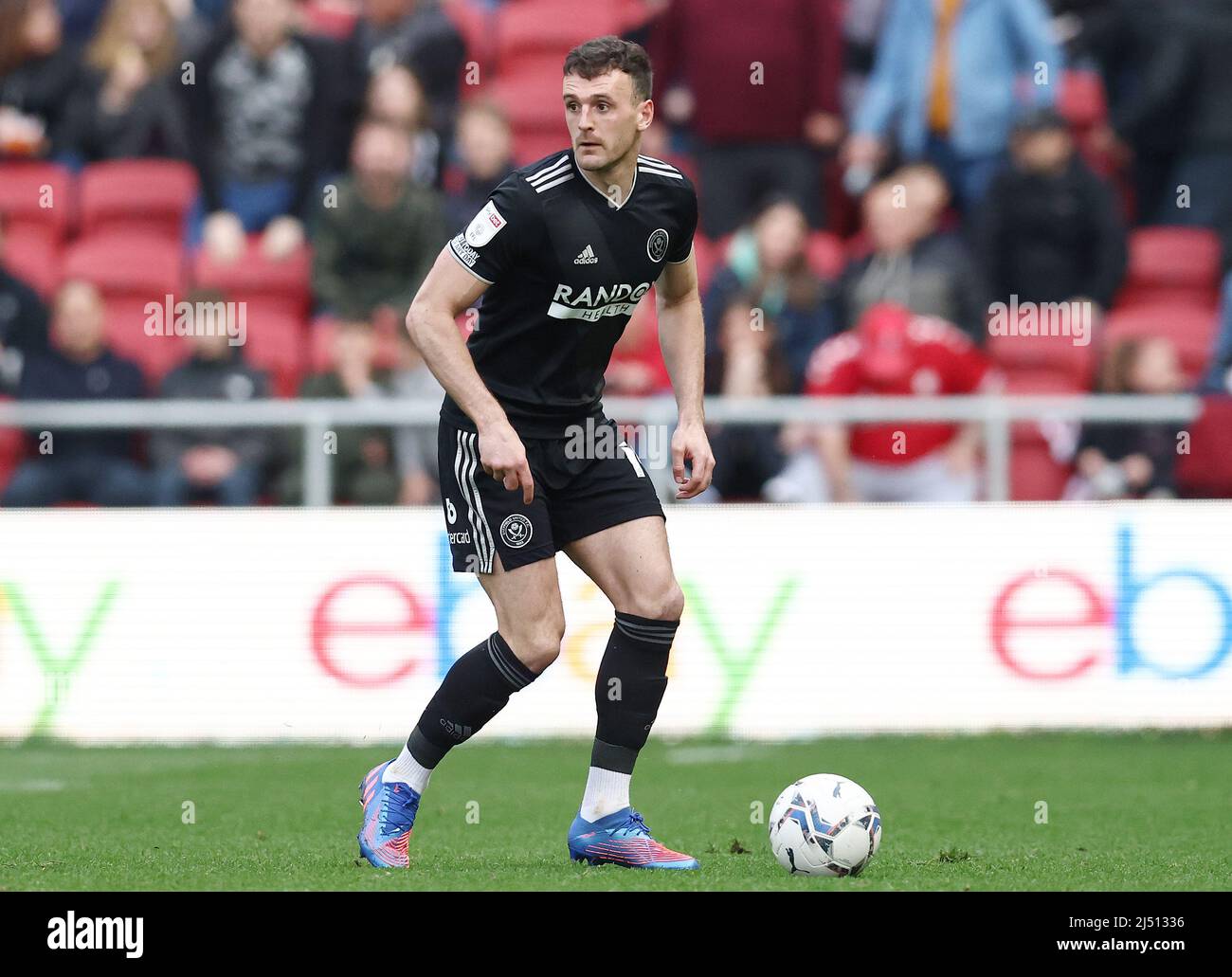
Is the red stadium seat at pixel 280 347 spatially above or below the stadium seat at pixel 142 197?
below

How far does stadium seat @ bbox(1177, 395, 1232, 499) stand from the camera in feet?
33.8

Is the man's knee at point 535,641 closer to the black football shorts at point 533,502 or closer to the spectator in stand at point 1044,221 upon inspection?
the black football shorts at point 533,502

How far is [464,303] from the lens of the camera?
18.8ft

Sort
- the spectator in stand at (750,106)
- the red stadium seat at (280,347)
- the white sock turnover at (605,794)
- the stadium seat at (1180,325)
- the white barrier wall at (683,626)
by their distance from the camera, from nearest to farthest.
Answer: the white sock turnover at (605,794) < the white barrier wall at (683,626) < the red stadium seat at (280,347) < the stadium seat at (1180,325) < the spectator in stand at (750,106)

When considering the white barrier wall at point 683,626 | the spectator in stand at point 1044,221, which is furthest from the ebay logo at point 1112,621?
the spectator in stand at point 1044,221

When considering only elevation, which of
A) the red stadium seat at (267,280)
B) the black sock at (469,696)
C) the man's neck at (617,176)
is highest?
the red stadium seat at (267,280)

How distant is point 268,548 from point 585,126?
494cm

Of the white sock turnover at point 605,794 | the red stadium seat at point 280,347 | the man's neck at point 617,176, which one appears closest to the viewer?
the man's neck at point 617,176

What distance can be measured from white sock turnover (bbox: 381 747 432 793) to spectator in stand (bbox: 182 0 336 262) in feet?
23.1

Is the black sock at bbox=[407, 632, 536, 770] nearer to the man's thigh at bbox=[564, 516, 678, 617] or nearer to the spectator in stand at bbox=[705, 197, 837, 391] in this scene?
the man's thigh at bbox=[564, 516, 678, 617]

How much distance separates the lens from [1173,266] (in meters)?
12.6

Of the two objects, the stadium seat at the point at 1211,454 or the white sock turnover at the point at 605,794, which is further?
the stadium seat at the point at 1211,454

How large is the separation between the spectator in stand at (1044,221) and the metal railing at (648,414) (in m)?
1.66

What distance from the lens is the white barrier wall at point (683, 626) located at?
32.9ft
